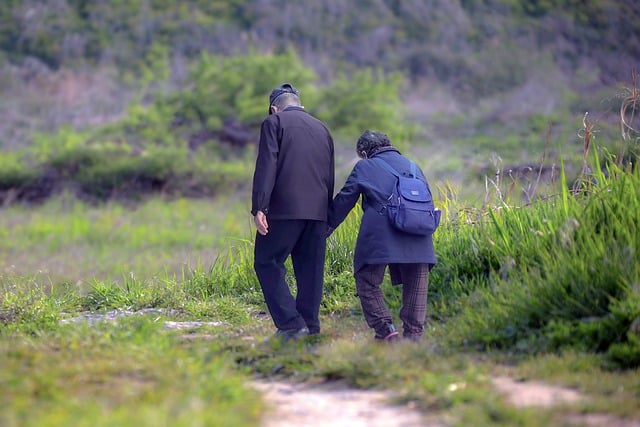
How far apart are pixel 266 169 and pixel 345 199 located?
605 mm

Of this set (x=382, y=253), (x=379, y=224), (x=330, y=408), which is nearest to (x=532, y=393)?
(x=330, y=408)

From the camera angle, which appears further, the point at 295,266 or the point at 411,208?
the point at 295,266

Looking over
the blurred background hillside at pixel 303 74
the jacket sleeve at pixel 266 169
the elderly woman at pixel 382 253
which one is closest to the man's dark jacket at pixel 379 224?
the elderly woman at pixel 382 253

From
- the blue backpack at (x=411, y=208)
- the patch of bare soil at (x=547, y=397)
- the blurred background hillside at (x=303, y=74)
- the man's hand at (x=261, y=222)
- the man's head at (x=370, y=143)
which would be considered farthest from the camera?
the blurred background hillside at (x=303, y=74)

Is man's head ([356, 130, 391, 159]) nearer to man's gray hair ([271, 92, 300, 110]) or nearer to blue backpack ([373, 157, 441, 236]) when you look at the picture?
blue backpack ([373, 157, 441, 236])

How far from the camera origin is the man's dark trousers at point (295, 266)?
6223 millimetres

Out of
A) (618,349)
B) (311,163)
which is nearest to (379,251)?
(311,163)

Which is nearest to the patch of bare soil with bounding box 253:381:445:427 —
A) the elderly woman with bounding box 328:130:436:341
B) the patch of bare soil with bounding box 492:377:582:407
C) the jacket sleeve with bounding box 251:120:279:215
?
the patch of bare soil with bounding box 492:377:582:407

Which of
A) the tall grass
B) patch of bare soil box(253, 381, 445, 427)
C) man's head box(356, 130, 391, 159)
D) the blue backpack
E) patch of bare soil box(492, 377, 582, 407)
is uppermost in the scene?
man's head box(356, 130, 391, 159)

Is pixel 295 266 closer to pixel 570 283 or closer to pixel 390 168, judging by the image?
pixel 390 168

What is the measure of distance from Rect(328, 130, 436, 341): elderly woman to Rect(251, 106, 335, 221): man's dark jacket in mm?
208

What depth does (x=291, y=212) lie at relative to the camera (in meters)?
6.14

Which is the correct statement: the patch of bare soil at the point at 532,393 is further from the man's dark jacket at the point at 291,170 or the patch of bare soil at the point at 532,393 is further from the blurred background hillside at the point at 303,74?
the blurred background hillside at the point at 303,74

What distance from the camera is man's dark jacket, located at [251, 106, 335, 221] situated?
20.0 ft
